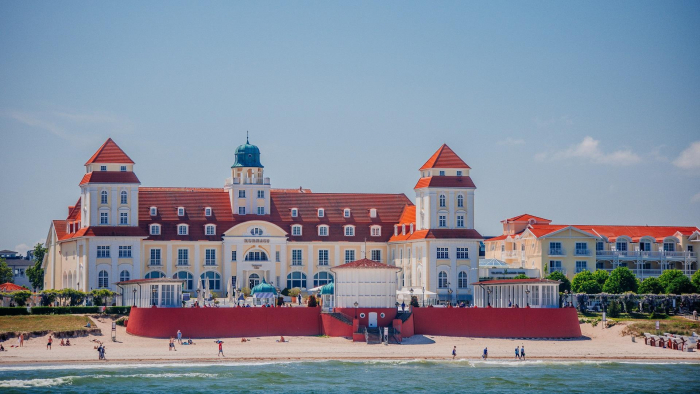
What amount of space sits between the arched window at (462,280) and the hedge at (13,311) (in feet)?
122

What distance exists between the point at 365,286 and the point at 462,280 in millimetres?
18930

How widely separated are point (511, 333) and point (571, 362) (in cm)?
911

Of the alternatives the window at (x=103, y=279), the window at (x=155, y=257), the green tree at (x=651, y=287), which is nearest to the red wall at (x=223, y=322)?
the window at (x=103, y=279)

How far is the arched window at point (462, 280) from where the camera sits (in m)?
106

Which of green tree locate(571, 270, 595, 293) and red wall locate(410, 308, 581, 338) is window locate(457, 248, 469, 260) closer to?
green tree locate(571, 270, 595, 293)

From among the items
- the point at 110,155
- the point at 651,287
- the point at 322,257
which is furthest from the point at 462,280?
the point at 110,155

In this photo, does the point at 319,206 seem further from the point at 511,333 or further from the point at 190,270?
the point at 511,333

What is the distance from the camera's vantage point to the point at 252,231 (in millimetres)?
109312

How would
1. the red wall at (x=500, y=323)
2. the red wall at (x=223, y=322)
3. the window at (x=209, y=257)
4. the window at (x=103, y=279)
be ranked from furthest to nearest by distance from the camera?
the window at (x=209, y=257), the window at (x=103, y=279), the red wall at (x=500, y=323), the red wall at (x=223, y=322)

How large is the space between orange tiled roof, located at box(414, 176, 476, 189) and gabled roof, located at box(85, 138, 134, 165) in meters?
26.3

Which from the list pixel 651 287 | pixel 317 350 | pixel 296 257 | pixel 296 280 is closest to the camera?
pixel 317 350

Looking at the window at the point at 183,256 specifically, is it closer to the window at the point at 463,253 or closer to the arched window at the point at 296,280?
the arched window at the point at 296,280

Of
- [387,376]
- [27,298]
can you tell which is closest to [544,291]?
[387,376]

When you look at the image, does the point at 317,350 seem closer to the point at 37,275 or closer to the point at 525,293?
the point at 525,293
